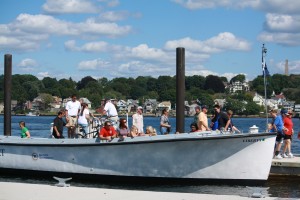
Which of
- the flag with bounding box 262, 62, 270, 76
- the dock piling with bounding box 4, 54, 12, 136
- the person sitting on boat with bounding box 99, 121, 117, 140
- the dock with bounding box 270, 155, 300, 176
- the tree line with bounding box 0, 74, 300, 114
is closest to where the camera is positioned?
the flag with bounding box 262, 62, 270, 76

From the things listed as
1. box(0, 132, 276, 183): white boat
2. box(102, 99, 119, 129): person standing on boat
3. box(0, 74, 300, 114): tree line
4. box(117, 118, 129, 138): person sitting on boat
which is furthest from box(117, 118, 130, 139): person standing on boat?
box(0, 74, 300, 114): tree line

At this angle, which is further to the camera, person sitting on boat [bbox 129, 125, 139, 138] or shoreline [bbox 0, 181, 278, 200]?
person sitting on boat [bbox 129, 125, 139, 138]

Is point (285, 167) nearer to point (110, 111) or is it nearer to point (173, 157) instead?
point (173, 157)

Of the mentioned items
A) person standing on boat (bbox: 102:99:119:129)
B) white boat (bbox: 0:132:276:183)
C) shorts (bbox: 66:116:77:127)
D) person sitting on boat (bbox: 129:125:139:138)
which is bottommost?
white boat (bbox: 0:132:276:183)

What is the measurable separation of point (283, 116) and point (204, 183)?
427 cm

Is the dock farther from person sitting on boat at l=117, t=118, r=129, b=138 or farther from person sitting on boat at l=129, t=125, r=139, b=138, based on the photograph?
person sitting on boat at l=117, t=118, r=129, b=138

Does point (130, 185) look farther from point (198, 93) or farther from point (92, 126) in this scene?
point (198, 93)

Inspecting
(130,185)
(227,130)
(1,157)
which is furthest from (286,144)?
(1,157)

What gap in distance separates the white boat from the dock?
179 cm

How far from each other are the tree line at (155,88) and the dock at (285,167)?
102006 millimetres

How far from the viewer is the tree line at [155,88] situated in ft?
446

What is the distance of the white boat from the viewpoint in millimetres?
17453

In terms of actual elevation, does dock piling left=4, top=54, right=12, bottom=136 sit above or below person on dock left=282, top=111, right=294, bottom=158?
above

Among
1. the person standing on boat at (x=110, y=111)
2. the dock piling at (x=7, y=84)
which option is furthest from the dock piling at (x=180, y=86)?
the dock piling at (x=7, y=84)
